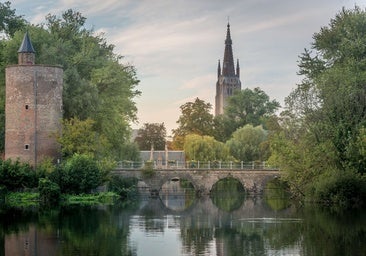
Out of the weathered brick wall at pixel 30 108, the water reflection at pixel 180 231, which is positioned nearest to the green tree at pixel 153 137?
the weathered brick wall at pixel 30 108

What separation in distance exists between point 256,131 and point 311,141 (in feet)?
98.8

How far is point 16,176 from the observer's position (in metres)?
43.8

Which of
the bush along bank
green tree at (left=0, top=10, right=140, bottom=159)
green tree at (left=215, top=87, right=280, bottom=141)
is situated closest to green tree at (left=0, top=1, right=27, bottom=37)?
green tree at (left=0, top=10, right=140, bottom=159)

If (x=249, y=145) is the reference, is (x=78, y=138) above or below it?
below

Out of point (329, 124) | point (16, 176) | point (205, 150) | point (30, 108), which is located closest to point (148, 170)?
point (30, 108)

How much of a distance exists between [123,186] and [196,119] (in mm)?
28592

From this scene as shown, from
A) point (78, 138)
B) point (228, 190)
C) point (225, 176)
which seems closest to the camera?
point (78, 138)

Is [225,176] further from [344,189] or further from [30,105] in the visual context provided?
[344,189]

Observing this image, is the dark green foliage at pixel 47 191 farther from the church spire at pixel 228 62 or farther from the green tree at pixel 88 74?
the church spire at pixel 228 62

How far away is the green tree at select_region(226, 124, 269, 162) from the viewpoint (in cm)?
6888

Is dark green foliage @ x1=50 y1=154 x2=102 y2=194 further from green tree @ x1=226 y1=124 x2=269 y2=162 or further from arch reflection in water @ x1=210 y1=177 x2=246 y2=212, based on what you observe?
green tree @ x1=226 y1=124 x2=269 y2=162

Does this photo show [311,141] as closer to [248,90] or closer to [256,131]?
[256,131]

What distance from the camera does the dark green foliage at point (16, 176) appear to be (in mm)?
43656

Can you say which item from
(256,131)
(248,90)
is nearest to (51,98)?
(256,131)
